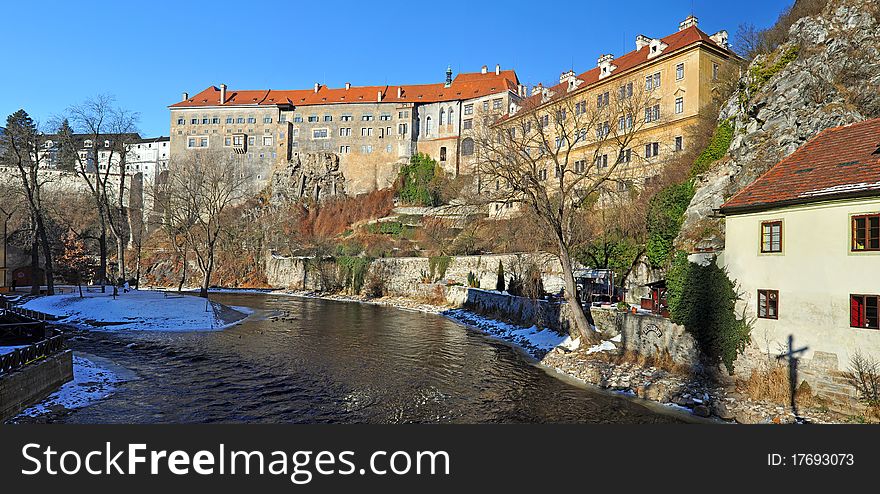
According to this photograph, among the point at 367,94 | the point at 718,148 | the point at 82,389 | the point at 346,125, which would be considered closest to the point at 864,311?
the point at 718,148

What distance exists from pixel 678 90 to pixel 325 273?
3613 cm

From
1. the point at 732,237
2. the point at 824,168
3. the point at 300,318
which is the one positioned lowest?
the point at 300,318

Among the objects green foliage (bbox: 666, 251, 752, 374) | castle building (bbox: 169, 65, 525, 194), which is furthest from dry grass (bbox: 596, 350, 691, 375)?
castle building (bbox: 169, 65, 525, 194)

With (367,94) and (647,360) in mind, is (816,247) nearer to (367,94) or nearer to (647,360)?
(647,360)

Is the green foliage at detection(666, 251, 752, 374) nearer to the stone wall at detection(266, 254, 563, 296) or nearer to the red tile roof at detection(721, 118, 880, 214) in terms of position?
the red tile roof at detection(721, 118, 880, 214)

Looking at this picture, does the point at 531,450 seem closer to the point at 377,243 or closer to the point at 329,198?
the point at 377,243

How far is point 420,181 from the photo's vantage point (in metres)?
66.4

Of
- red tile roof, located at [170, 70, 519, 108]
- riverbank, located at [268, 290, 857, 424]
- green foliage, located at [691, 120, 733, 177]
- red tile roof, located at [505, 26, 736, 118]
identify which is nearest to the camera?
riverbank, located at [268, 290, 857, 424]

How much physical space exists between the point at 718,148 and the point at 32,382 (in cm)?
2627

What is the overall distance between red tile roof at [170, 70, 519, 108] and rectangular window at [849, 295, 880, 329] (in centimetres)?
5694

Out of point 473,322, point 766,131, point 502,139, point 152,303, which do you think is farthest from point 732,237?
point 152,303

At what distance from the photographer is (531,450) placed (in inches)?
273

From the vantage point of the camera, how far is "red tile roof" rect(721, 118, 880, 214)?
12316 millimetres

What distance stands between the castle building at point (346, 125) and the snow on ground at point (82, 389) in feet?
174
